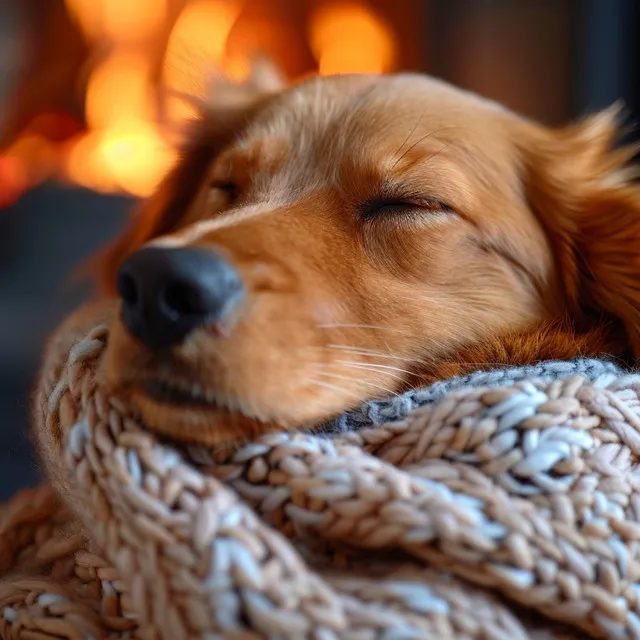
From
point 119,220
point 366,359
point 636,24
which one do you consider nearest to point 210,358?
point 366,359

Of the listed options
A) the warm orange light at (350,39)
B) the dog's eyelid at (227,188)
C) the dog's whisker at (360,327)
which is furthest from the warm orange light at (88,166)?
the dog's whisker at (360,327)

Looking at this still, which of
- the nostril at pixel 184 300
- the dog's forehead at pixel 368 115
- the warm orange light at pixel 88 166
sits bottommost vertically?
the warm orange light at pixel 88 166

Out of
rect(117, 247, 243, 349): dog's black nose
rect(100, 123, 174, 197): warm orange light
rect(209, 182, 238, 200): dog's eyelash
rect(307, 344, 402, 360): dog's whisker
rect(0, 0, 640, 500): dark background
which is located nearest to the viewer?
rect(117, 247, 243, 349): dog's black nose

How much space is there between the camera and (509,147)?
1.11 meters

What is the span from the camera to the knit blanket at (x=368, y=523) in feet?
1.86

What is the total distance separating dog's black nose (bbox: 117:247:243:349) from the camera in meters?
0.68

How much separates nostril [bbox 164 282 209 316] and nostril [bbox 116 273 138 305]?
4cm

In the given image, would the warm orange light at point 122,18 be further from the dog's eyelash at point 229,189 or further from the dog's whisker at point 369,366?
the dog's whisker at point 369,366

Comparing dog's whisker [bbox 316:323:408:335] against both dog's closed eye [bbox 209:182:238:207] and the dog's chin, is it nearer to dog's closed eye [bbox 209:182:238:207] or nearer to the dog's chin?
the dog's chin

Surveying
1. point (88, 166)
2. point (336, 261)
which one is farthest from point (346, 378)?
point (88, 166)

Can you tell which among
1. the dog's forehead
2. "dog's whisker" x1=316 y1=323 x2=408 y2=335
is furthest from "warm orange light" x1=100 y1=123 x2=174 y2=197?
"dog's whisker" x1=316 y1=323 x2=408 y2=335

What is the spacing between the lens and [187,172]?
1.43m

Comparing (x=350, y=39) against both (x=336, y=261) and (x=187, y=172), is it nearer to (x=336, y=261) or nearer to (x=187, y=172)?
(x=187, y=172)

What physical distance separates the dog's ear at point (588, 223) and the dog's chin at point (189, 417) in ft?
1.88
